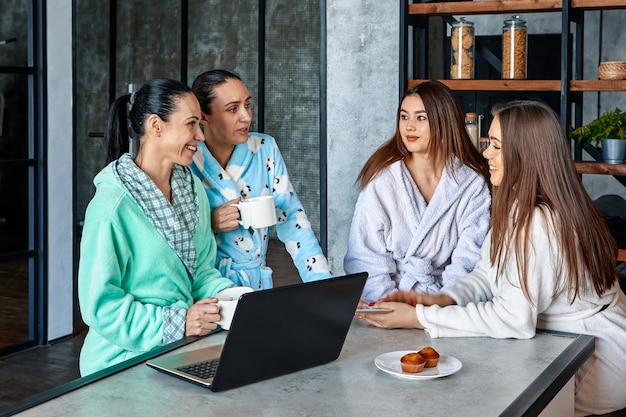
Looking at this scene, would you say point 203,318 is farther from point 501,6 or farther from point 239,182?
point 501,6

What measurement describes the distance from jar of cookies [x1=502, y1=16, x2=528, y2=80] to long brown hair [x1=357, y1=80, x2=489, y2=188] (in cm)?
65

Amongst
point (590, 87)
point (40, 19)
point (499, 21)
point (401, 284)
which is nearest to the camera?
point (401, 284)

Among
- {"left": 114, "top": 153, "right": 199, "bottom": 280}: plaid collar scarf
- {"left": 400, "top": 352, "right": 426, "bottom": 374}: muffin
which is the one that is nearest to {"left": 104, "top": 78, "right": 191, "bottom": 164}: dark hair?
{"left": 114, "top": 153, "right": 199, "bottom": 280}: plaid collar scarf

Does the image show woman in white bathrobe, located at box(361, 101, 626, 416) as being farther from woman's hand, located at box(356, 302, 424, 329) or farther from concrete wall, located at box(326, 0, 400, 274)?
concrete wall, located at box(326, 0, 400, 274)

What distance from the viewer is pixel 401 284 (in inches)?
116

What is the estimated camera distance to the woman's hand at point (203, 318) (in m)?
2.19

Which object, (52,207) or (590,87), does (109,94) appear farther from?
(590,87)

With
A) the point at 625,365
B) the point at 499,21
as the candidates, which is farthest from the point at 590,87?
the point at 499,21

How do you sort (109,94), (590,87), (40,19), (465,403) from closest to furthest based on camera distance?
1. (465,403)
2. (590,87)
3. (40,19)
4. (109,94)

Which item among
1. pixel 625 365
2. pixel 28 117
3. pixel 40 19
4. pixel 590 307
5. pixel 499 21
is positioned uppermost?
pixel 499 21

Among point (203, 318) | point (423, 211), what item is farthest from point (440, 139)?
point (203, 318)

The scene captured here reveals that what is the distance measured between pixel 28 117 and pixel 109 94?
4.06m

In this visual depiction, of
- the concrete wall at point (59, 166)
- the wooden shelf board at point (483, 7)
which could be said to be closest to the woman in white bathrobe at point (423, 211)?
the wooden shelf board at point (483, 7)

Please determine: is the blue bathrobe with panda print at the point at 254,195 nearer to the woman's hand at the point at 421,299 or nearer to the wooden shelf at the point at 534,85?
the woman's hand at the point at 421,299
